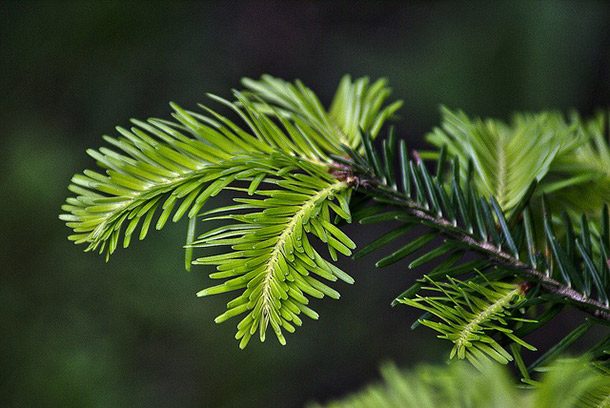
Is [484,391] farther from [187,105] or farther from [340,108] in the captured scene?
[187,105]

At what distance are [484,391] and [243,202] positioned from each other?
0.19 meters

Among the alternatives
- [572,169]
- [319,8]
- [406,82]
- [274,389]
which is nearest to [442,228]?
[572,169]

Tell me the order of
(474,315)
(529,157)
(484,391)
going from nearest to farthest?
(484,391) < (474,315) < (529,157)

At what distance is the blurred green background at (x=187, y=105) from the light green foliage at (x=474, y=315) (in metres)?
1.11

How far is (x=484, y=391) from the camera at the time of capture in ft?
0.75

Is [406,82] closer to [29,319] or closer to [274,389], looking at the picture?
[274,389]

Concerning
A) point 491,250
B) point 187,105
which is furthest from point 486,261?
point 187,105

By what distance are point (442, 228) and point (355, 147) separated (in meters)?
0.11

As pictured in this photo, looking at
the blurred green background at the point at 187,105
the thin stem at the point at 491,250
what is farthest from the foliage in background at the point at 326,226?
the blurred green background at the point at 187,105

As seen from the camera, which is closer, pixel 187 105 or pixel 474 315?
pixel 474 315

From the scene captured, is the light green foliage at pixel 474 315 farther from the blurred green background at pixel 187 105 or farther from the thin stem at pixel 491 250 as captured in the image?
the blurred green background at pixel 187 105

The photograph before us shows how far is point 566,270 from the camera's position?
0.39 metres

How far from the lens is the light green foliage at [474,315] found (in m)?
0.35

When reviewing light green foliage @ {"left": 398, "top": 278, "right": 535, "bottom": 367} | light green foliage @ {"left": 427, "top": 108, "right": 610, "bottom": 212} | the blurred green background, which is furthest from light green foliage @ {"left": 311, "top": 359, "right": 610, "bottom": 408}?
the blurred green background
